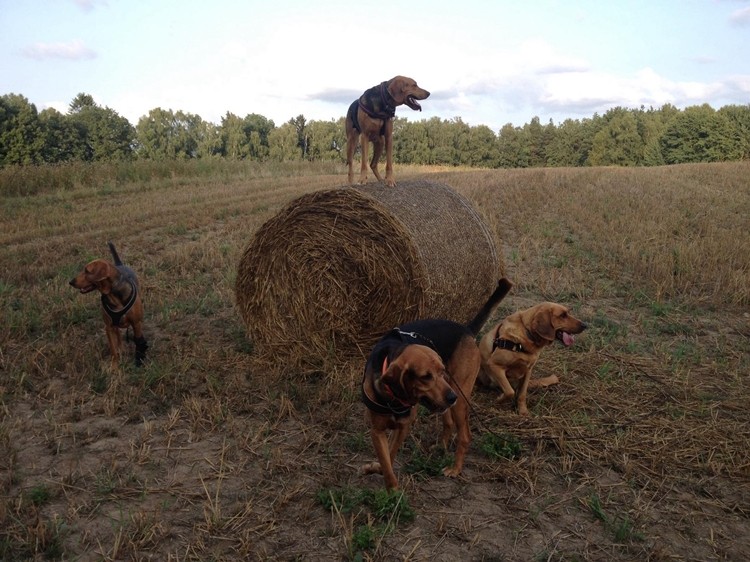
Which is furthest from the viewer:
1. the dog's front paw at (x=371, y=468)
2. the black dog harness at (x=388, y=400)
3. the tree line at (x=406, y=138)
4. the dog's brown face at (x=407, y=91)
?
the tree line at (x=406, y=138)

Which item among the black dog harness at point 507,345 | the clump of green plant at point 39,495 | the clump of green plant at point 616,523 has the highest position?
the black dog harness at point 507,345

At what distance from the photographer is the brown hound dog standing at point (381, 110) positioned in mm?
6758

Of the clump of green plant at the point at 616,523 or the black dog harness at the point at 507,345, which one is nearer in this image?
the clump of green plant at the point at 616,523

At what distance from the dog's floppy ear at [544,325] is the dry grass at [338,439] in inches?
25.1

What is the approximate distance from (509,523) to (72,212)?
13863 mm

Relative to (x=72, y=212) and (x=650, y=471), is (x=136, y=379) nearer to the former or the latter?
(x=650, y=471)

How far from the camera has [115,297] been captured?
19.0ft

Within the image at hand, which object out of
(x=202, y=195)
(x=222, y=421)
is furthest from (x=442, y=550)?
(x=202, y=195)

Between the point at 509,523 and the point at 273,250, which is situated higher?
the point at 273,250

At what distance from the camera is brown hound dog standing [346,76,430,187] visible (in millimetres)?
6758

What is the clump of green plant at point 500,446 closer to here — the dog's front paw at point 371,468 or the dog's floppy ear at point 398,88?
the dog's front paw at point 371,468

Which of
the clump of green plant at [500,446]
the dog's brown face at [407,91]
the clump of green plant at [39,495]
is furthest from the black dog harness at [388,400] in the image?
the dog's brown face at [407,91]

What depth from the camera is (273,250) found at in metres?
6.16

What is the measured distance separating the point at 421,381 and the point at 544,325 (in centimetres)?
202
